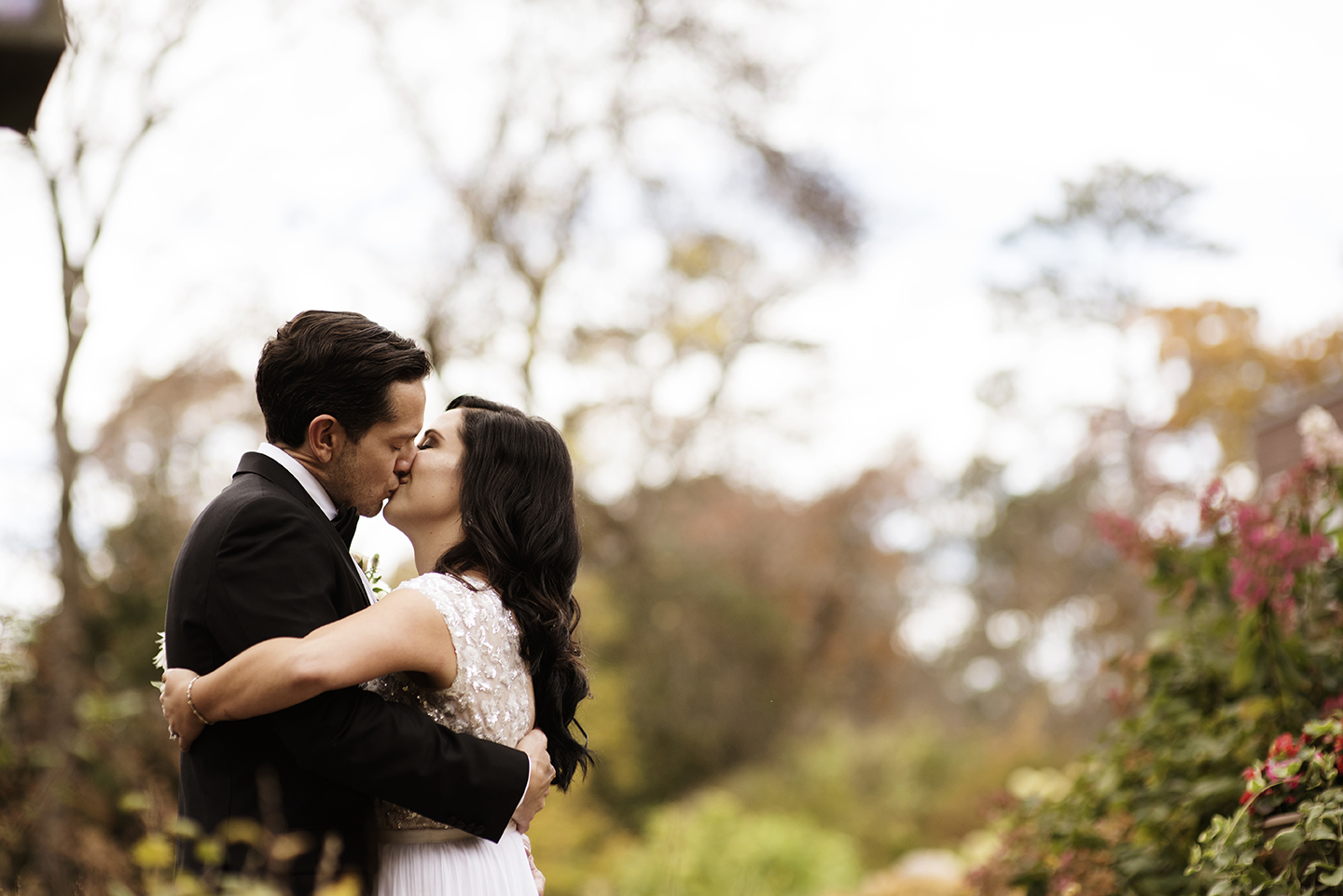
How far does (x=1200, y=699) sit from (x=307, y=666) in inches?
137

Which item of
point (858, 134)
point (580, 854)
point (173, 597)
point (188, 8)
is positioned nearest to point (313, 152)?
point (188, 8)

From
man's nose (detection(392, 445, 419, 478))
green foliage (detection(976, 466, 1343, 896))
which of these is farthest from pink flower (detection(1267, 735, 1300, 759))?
man's nose (detection(392, 445, 419, 478))

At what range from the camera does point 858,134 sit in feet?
39.3

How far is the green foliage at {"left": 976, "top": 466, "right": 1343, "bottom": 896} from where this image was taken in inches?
148

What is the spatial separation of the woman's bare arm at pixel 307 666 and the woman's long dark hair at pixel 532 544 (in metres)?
0.34

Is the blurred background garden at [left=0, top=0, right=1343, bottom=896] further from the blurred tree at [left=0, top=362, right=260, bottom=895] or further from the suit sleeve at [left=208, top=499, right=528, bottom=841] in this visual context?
the suit sleeve at [left=208, top=499, right=528, bottom=841]

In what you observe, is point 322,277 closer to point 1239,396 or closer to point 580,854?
point 580,854

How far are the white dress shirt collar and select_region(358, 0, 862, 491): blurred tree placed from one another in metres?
7.93

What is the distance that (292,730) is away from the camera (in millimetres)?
2109

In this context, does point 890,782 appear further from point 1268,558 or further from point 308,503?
point 308,503

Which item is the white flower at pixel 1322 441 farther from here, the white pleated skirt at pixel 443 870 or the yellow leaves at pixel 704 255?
the yellow leaves at pixel 704 255

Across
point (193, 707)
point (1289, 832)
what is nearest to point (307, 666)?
point (193, 707)

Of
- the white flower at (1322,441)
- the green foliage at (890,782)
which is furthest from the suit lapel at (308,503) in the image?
the green foliage at (890,782)

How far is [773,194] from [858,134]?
1.27 m
